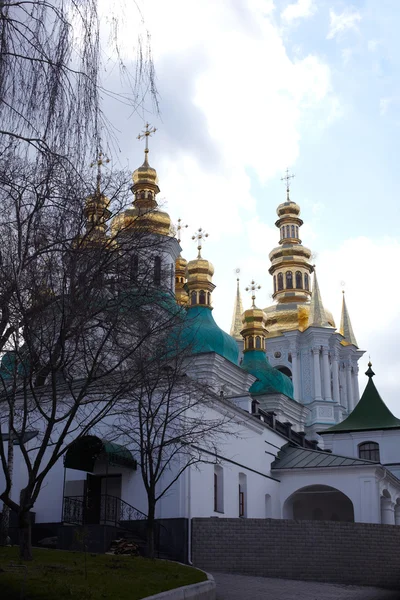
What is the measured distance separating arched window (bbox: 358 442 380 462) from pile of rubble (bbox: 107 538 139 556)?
16003 mm

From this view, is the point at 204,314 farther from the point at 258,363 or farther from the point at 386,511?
the point at 386,511

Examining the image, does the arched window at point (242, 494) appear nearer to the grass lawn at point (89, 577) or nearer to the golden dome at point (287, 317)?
the grass lawn at point (89, 577)

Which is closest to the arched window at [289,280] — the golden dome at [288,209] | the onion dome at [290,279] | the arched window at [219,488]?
the onion dome at [290,279]

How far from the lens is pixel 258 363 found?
43719 millimetres

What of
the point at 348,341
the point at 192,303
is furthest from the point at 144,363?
the point at 348,341

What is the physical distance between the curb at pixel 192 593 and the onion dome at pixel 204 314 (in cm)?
2234

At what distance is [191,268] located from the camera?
4125 centimetres

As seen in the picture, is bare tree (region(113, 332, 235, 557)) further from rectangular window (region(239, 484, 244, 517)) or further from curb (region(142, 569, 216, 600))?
curb (region(142, 569, 216, 600))

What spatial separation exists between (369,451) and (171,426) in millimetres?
13605

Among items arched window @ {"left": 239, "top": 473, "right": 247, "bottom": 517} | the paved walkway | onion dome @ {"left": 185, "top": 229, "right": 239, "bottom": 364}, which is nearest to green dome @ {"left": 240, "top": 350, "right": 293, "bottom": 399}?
onion dome @ {"left": 185, "top": 229, "right": 239, "bottom": 364}

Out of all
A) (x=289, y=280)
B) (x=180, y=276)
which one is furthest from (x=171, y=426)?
(x=289, y=280)

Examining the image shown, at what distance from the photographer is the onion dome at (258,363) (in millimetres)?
42438

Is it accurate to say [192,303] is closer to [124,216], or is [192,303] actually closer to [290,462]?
[290,462]

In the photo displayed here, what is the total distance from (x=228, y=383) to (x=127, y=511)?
53.0ft
